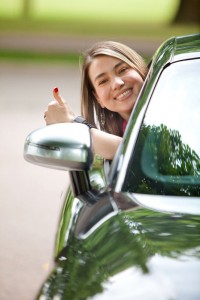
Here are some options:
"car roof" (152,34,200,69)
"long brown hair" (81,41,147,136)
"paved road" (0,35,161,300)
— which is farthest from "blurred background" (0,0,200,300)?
"car roof" (152,34,200,69)

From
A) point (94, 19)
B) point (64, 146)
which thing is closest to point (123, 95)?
point (64, 146)

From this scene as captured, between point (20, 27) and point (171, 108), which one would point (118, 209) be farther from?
point (20, 27)

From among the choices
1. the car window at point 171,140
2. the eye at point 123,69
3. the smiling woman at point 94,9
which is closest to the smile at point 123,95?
the eye at point 123,69

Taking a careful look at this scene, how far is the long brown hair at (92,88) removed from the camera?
13.8 ft

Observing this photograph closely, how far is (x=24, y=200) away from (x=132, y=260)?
5.58 m

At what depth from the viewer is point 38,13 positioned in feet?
89.2

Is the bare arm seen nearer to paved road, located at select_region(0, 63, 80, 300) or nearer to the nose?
the nose

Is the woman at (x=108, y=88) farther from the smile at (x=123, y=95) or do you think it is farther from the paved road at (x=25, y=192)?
the paved road at (x=25, y=192)

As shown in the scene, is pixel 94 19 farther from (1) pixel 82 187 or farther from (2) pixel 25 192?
(1) pixel 82 187

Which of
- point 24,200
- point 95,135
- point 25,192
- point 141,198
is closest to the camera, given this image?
point 141,198

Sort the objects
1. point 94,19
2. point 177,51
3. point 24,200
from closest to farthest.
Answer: point 177,51
point 24,200
point 94,19

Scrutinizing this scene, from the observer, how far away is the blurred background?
6.22 metres

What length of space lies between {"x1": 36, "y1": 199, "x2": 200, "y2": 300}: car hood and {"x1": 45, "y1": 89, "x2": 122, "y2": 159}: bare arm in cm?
102

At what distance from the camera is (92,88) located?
4320mm
